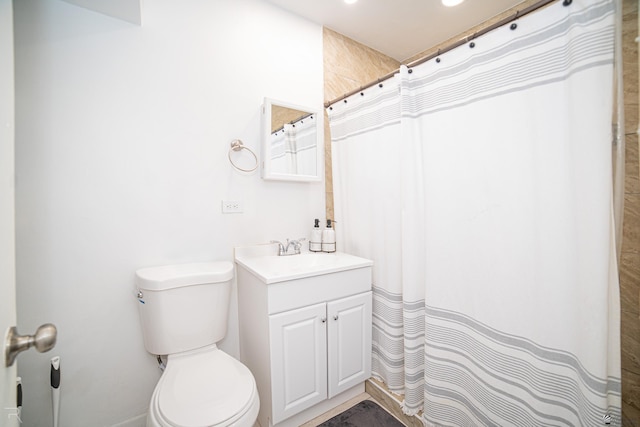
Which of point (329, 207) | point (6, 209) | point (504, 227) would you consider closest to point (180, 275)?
point (6, 209)

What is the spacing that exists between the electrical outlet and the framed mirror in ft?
0.79

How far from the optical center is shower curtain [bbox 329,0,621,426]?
838 mm

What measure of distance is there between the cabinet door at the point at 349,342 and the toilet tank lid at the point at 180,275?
1.99 ft

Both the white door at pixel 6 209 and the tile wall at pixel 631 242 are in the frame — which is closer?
the white door at pixel 6 209

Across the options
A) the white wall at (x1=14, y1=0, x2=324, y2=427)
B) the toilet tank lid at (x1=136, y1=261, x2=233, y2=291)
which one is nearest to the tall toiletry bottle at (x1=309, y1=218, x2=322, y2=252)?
the white wall at (x1=14, y1=0, x2=324, y2=427)

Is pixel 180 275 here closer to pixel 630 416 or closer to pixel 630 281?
pixel 630 281

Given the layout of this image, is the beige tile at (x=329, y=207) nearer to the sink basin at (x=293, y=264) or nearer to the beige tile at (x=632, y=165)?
the sink basin at (x=293, y=264)

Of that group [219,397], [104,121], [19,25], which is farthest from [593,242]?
[19,25]

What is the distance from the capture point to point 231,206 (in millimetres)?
1590

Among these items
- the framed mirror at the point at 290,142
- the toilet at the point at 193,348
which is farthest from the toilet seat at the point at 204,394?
the framed mirror at the point at 290,142

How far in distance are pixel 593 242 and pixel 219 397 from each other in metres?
1.43

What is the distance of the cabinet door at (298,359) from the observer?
49.2 inches

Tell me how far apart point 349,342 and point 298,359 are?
34 cm

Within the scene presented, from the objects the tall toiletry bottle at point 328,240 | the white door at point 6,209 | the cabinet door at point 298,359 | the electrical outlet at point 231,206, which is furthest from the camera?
the tall toiletry bottle at point 328,240
